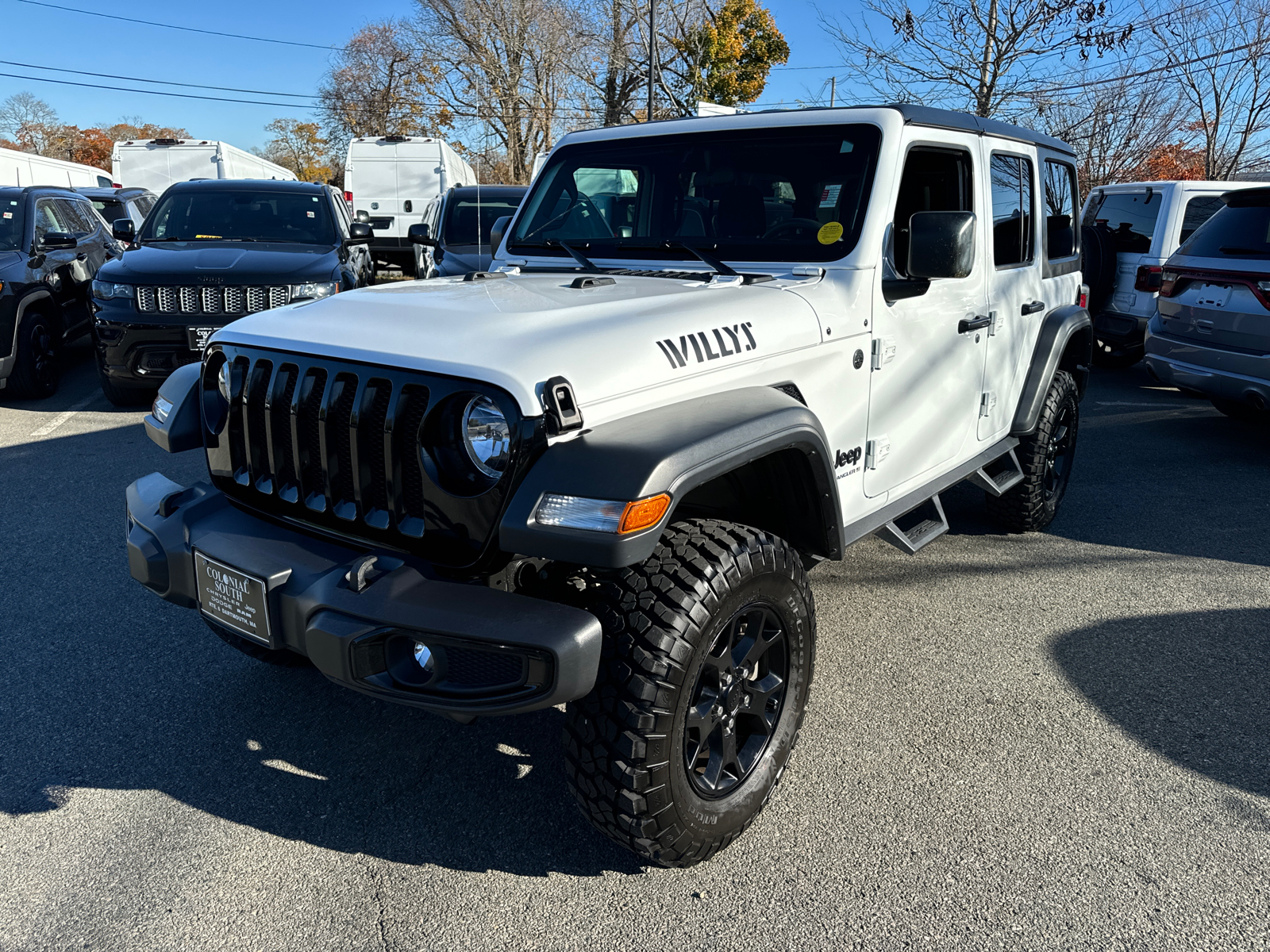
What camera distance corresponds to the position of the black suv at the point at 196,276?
22.3 feet

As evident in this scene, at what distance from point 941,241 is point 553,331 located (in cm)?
132

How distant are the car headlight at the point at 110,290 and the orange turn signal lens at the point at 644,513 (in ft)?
20.8

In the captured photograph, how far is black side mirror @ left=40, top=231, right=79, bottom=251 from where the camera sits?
313 inches

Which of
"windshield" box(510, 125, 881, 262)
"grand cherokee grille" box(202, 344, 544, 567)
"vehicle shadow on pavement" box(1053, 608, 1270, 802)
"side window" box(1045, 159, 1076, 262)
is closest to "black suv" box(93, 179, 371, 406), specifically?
"windshield" box(510, 125, 881, 262)

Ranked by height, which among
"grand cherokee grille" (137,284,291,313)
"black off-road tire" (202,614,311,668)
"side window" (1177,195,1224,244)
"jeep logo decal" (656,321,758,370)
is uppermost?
"side window" (1177,195,1224,244)

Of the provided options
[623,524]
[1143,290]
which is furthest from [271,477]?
[1143,290]

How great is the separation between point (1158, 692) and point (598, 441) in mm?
2468

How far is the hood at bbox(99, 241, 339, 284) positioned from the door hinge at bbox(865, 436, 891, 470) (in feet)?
17.2

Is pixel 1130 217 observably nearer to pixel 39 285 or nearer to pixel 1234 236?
pixel 1234 236

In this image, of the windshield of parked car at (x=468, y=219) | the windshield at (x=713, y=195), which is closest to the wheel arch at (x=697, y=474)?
the windshield at (x=713, y=195)

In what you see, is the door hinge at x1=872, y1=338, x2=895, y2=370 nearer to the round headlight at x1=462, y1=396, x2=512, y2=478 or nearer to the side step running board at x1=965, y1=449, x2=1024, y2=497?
the side step running board at x1=965, y1=449, x2=1024, y2=497

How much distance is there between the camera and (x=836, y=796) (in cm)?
270

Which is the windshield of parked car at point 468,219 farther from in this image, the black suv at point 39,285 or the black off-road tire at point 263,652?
the black off-road tire at point 263,652

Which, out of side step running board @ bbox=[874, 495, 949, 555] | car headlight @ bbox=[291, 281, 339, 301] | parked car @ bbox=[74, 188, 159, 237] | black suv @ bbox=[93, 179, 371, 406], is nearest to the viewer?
side step running board @ bbox=[874, 495, 949, 555]
